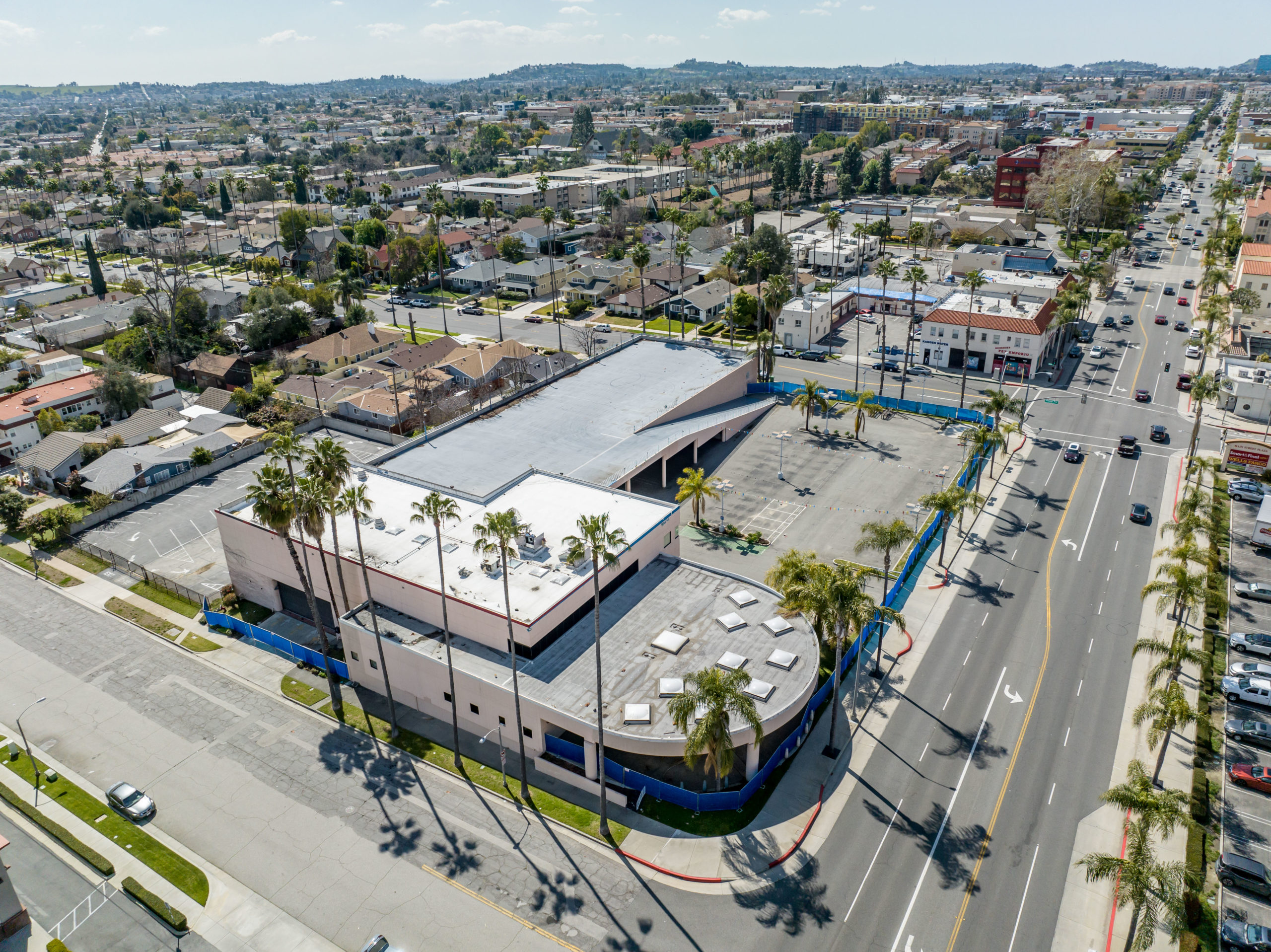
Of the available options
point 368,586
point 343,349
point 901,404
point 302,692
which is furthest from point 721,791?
point 343,349

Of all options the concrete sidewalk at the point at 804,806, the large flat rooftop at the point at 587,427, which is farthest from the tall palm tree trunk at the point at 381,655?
the concrete sidewalk at the point at 804,806

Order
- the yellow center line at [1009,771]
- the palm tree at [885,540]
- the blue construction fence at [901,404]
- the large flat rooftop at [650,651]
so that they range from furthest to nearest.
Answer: the blue construction fence at [901,404] → the palm tree at [885,540] → the large flat rooftop at [650,651] → the yellow center line at [1009,771]

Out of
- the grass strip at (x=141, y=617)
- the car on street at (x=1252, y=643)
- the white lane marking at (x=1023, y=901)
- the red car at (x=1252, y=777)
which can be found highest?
the car on street at (x=1252, y=643)

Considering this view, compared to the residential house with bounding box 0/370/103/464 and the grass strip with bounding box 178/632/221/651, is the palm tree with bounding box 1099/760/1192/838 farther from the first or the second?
the residential house with bounding box 0/370/103/464

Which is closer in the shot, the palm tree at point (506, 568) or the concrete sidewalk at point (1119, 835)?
the concrete sidewalk at point (1119, 835)

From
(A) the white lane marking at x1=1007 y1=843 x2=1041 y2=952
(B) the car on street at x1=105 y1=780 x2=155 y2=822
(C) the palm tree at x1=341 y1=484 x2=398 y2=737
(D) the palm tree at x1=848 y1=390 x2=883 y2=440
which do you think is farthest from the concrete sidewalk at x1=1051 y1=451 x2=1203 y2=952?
(B) the car on street at x1=105 y1=780 x2=155 y2=822

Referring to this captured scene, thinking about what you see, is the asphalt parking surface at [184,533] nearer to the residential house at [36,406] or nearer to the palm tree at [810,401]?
the residential house at [36,406]

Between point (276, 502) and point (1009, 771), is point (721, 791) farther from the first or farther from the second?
point (276, 502)

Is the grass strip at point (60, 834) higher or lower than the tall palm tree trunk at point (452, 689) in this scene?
lower
